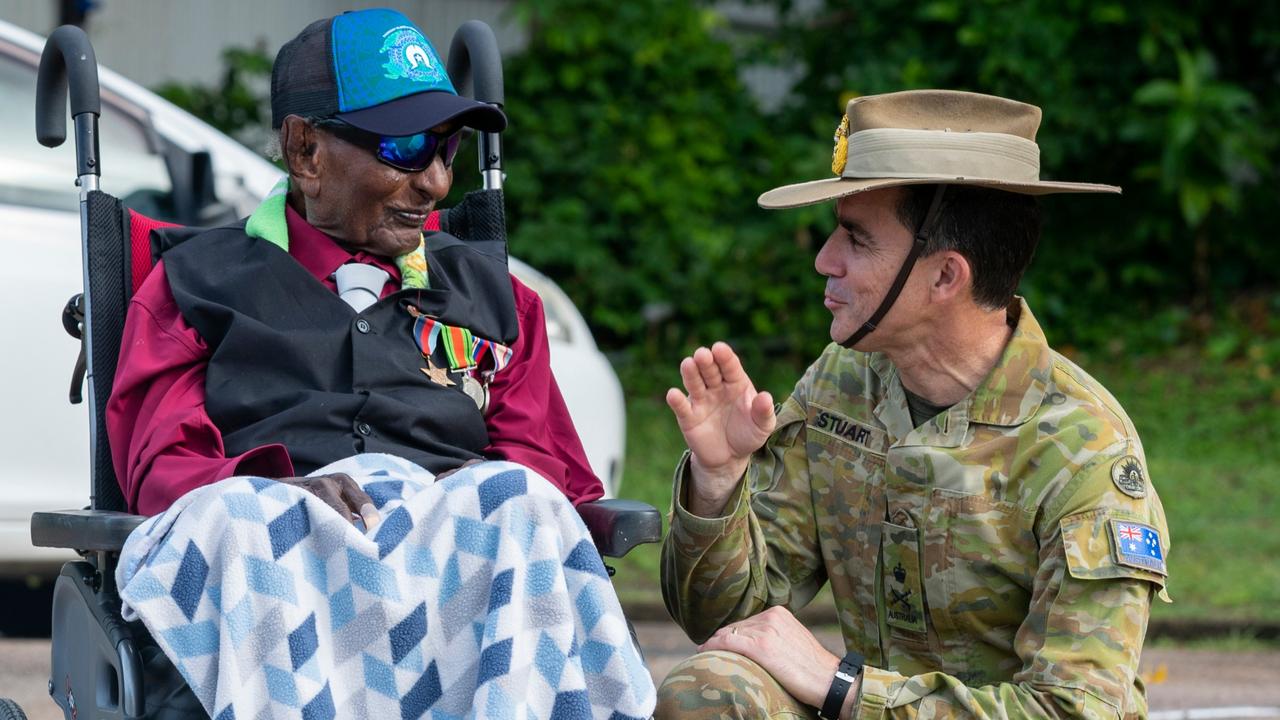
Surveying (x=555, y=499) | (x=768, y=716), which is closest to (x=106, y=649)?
(x=555, y=499)

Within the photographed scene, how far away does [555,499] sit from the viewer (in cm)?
233

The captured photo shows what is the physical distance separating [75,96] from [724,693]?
5.22 feet

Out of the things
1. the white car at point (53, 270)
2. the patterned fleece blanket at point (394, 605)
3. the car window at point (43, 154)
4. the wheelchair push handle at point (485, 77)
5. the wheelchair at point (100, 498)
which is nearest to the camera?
the patterned fleece blanket at point (394, 605)

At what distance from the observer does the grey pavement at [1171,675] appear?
15.8ft

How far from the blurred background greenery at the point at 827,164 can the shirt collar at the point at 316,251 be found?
5662 mm

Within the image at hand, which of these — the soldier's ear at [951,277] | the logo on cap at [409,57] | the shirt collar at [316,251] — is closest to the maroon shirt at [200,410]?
the shirt collar at [316,251]

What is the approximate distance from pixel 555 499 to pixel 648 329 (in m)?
7.73

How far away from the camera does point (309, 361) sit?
9.24 ft

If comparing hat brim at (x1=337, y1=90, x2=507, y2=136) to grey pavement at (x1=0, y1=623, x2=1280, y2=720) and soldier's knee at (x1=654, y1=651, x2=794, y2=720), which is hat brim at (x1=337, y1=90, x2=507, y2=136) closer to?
soldier's knee at (x1=654, y1=651, x2=794, y2=720)

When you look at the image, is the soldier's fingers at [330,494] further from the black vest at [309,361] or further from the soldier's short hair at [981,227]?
the soldier's short hair at [981,227]

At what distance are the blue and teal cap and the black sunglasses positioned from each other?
0.02m

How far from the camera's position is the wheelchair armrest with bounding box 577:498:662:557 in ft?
8.95

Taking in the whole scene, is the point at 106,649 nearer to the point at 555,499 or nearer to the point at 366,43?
the point at 555,499

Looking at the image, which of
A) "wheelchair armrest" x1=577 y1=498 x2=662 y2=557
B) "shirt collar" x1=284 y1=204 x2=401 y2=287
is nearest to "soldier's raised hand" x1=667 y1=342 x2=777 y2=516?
"wheelchair armrest" x1=577 y1=498 x2=662 y2=557
